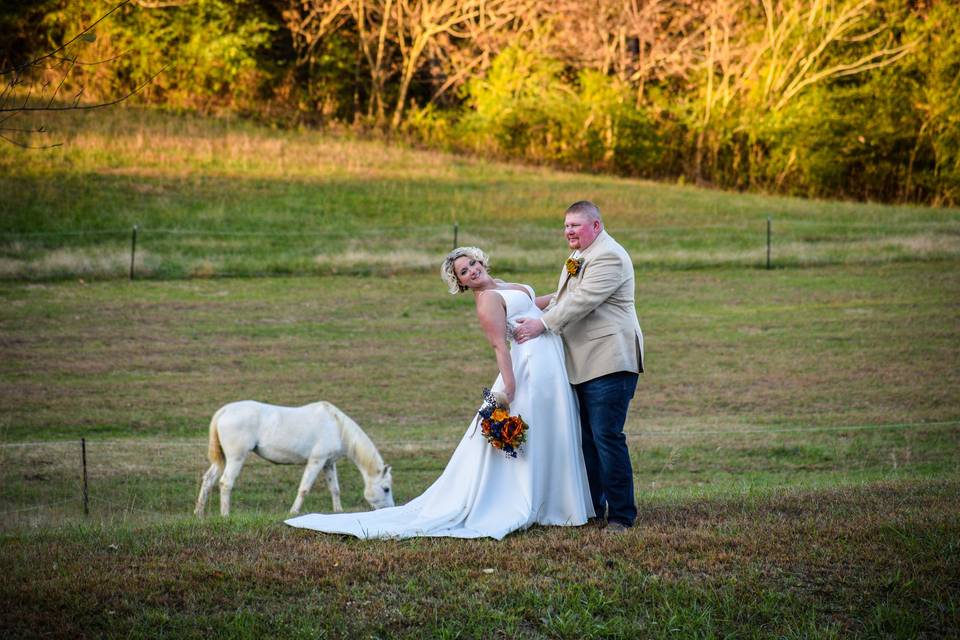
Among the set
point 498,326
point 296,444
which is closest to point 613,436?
point 498,326

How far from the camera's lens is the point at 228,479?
1087cm

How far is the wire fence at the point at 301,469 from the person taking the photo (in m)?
11.1

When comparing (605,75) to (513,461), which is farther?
(605,75)

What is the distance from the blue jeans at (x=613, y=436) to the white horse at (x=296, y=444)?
14.5 feet

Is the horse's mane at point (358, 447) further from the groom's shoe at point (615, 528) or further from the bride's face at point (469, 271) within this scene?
the groom's shoe at point (615, 528)

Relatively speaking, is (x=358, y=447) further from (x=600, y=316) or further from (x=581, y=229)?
(x=581, y=229)

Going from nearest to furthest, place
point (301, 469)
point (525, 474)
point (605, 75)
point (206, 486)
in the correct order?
point (525, 474)
point (206, 486)
point (301, 469)
point (605, 75)

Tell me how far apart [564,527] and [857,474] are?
219 inches

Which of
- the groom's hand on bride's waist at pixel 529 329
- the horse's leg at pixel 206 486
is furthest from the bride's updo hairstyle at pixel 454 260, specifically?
the horse's leg at pixel 206 486

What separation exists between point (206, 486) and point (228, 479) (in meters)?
0.24

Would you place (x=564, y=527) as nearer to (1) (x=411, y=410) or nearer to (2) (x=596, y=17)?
(1) (x=411, y=410)

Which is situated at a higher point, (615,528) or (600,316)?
(600,316)

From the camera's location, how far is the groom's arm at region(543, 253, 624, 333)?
6965 millimetres

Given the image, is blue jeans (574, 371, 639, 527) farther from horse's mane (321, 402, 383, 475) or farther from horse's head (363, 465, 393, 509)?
horse's mane (321, 402, 383, 475)
